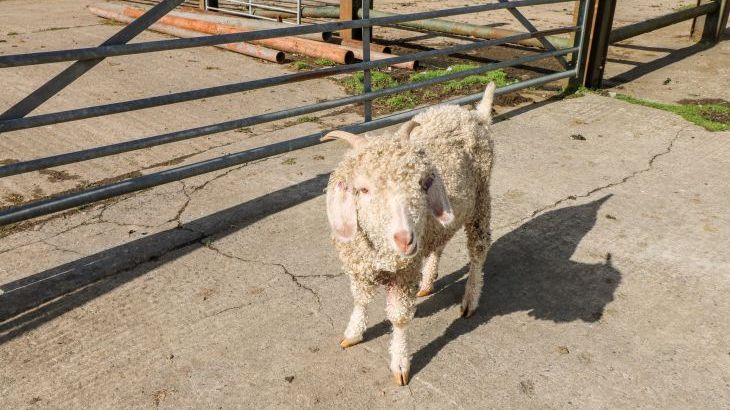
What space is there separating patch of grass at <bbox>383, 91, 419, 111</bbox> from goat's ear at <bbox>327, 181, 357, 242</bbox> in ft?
14.5

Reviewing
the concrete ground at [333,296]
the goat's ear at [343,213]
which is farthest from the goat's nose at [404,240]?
the concrete ground at [333,296]

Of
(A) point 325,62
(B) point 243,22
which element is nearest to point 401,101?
(A) point 325,62

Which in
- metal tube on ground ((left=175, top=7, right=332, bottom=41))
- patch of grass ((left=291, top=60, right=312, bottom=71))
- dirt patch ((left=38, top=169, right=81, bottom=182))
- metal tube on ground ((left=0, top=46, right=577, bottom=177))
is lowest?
dirt patch ((left=38, top=169, right=81, bottom=182))

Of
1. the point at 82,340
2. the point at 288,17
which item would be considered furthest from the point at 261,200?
the point at 288,17

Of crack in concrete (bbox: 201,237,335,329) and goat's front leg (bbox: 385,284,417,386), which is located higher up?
goat's front leg (bbox: 385,284,417,386)

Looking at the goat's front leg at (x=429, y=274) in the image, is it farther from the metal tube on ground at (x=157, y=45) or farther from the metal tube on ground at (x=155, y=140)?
the metal tube on ground at (x=157, y=45)

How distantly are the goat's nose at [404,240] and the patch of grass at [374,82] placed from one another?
5293 millimetres

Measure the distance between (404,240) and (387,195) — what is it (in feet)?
0.64

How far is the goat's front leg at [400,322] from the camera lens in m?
2.74

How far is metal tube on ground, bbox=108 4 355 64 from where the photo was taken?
27.3 feet

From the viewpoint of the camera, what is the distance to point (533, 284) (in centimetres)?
356

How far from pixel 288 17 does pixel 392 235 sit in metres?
10.9

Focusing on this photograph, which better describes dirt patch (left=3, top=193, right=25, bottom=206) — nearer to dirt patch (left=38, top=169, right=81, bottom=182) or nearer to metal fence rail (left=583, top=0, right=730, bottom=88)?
dirt patch (left=38, top=169, right=81, bottom=182)

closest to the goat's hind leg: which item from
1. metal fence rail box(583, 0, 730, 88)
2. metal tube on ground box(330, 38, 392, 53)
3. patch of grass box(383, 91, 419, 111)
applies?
patch of grass box(383, 91, 419, 111)
